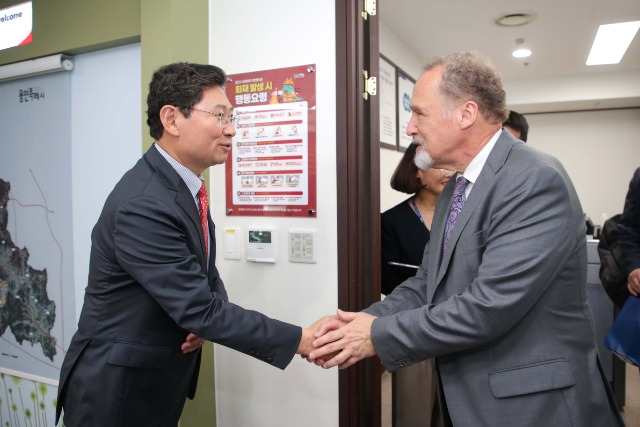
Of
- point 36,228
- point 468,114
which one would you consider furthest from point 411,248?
point 36,228

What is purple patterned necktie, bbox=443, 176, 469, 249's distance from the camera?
4.48 feet

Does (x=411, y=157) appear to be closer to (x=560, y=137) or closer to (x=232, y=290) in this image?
(x=232, y=290)

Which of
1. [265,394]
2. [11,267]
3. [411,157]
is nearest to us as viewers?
[265,394]

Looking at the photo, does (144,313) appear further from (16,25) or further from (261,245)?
(16,25)

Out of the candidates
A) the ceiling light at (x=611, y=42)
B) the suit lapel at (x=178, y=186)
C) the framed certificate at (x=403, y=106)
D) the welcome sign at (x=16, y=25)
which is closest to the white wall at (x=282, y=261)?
the suit lapel at (x=178, y=186)

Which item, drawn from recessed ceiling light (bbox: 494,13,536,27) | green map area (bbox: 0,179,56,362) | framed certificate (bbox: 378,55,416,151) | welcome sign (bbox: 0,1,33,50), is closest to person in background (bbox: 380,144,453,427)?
framed certificate (bbox: 378,55,416,151)

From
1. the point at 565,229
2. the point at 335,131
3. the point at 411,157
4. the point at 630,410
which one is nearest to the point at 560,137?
the point at 630,410

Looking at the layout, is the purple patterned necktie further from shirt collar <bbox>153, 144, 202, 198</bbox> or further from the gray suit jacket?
shirt collar <bbox>153, 144, 202, 198</bbox>

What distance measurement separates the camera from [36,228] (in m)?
2.48

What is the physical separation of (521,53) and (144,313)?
4.79 meters

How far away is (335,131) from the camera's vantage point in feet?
5.98

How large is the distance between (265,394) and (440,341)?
112 cm

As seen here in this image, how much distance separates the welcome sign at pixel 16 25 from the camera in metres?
2.36

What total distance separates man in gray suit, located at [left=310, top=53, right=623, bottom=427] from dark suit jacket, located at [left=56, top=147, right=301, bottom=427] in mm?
426
